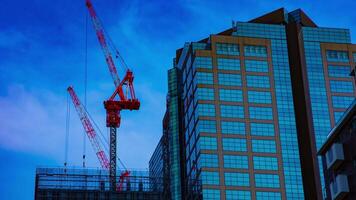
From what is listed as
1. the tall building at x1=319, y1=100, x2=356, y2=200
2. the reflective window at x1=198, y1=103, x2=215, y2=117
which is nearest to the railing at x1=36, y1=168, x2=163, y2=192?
the reflective window at x1=198, y1=103, x2=215, y2=117

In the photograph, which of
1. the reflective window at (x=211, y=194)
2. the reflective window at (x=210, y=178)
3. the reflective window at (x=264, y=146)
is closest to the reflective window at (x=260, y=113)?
the reflective window at (x=264, y=146)

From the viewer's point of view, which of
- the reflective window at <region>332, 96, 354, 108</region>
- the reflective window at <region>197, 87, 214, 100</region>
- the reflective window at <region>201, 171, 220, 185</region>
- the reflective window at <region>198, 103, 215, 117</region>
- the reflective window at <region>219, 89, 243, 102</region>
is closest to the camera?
the reflective window at <region>201, 171, 220, 185</region>

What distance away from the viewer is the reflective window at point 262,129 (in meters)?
195

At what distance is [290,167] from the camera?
7515 inches

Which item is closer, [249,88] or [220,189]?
[220,189]

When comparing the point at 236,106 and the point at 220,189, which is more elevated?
the point at 236,106

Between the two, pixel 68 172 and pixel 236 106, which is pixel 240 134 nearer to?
pixel 236 106

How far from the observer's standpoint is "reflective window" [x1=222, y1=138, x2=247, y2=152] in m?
192

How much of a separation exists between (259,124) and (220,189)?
70.0 feet

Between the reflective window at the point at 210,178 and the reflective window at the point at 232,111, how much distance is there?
16465mm

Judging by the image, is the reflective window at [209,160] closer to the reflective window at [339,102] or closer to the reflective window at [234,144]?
the reflective window at [234,144]

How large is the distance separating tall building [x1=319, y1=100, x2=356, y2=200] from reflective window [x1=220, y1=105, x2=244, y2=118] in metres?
102

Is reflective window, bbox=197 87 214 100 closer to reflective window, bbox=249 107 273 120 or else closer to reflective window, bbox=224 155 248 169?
reflective window, bbox=249 107 273 120

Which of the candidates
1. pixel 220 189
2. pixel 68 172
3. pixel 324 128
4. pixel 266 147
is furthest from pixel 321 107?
pixel 68 172
